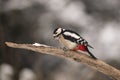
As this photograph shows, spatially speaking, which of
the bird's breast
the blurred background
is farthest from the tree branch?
the blurred background

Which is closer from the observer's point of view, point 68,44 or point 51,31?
point 68,44

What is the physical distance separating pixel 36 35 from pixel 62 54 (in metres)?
0.47

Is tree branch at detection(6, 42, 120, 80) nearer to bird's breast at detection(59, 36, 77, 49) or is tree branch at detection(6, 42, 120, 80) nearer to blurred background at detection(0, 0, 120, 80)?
bird's breast at detection(59, 36, 77, 49)

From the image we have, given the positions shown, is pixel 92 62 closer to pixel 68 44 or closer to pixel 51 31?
pixel 68 44

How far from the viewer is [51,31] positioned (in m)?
1.69

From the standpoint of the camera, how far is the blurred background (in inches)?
65.3

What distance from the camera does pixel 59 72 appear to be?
1.76 meters

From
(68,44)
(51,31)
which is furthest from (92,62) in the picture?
(51,31)

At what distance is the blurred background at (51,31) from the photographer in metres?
1.66

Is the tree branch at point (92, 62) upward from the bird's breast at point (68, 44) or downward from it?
downward

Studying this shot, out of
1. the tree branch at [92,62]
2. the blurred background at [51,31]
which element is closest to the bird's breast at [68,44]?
the tree branch at [92,62]

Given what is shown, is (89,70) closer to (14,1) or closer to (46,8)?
(46,8)

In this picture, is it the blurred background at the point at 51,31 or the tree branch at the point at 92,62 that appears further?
the blurred background at the point at 51,31

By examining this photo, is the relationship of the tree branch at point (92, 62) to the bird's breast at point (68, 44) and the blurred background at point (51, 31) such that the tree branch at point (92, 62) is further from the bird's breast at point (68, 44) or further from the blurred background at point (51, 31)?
the blurred background at point (51, 31)
